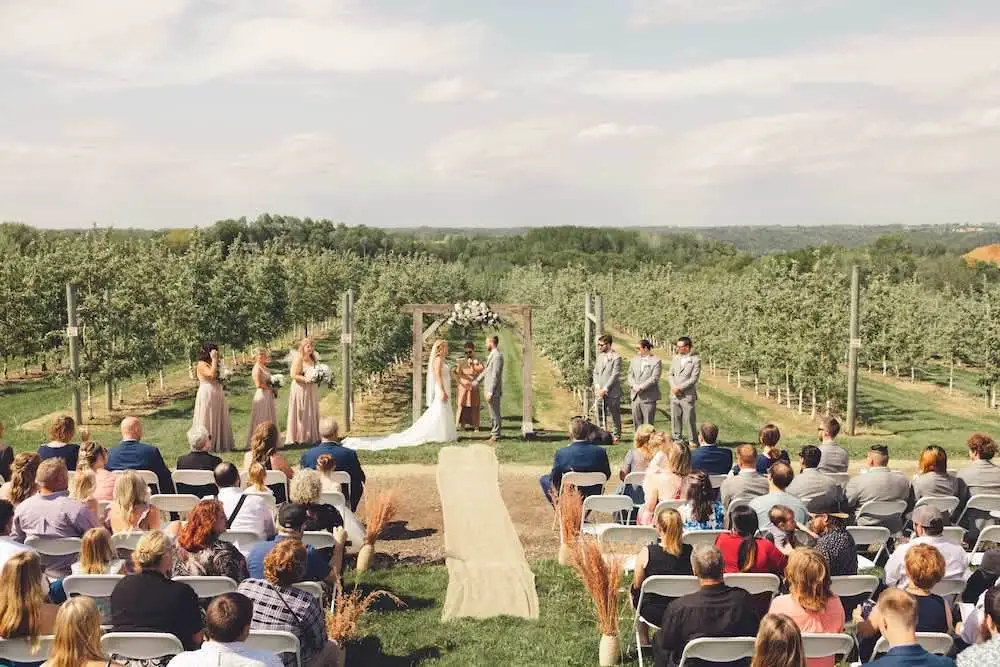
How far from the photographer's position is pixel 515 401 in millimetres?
26344

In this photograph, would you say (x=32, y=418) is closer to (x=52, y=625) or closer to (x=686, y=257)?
(x=52, y=625)

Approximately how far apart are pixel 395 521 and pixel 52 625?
566cm

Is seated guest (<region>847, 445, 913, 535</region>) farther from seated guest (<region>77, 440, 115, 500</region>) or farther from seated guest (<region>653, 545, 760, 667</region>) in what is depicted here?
seated guest (<region>77, 440, 115, 500</region>)

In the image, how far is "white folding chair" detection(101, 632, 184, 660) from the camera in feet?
15.1

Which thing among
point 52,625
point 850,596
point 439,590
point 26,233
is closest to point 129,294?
point 439,590

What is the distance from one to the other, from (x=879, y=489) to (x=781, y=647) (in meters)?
4.57

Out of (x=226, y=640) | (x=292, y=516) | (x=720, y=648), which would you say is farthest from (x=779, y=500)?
(x=226, y=640)

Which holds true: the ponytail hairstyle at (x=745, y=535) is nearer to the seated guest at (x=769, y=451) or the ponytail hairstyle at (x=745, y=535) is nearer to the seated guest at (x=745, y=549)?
the seated guest at (x=745, y=549)

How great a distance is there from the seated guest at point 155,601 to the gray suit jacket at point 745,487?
186 inches

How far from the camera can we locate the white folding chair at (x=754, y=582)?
18.5 ft

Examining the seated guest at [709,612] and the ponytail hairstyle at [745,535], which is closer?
the seated guest at [709,612]

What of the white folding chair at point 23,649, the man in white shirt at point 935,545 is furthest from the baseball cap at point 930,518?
the white folding chair at point 23,649

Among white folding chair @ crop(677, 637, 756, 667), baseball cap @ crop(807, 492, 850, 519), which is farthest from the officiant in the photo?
white folding chair @ crop(677, 637, 756, 667)

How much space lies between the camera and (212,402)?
43.8ft
